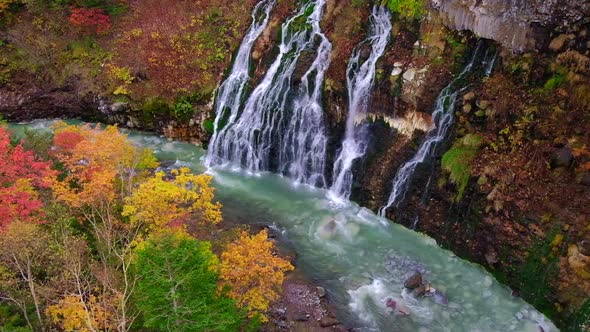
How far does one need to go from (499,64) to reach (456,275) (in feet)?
26.5

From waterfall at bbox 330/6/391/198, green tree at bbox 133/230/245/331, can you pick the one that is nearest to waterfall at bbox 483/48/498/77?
waterfall at bbox 330/6/391/198

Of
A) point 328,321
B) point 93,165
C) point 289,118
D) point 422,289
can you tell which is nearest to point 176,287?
point 328,321

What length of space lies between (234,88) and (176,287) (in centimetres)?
1546

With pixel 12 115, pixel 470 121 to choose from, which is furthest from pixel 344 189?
pixel 12 115

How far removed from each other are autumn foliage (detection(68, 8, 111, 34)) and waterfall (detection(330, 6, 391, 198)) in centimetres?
1633

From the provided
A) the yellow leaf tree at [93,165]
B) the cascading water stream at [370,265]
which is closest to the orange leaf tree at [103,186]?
the yellow leaf tree at [93,165]

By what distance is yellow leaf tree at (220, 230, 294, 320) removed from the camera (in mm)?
11945

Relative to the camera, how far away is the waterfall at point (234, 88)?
23656 millimetres

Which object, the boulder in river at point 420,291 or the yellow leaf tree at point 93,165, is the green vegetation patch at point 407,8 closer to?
the boulder in river at point 420,291

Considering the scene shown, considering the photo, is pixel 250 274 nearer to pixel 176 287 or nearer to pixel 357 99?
pixel 176 287

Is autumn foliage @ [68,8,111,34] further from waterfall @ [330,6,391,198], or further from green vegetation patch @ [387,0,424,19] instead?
green vegetation patch @ [387,0,424,19]

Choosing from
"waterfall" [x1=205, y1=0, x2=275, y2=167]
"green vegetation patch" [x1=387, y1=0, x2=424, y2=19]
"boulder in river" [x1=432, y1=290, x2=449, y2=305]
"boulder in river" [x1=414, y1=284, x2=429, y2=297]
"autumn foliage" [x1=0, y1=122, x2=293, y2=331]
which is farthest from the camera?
"waterfall" [x1=205, y1=0, x2=275, y2=167]

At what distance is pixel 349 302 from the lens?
49.6 feet

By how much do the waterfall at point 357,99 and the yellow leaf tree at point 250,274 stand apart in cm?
801
